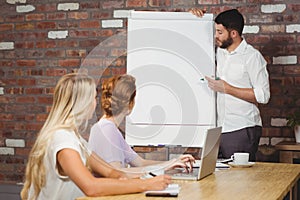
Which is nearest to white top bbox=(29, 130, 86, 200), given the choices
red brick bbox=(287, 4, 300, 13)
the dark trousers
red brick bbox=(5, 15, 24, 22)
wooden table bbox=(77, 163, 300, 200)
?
wooden table bbox=(77, 163, 300, 200)

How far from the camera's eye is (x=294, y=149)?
3551 mm

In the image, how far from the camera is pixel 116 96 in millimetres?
2719

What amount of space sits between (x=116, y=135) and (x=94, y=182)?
69cm

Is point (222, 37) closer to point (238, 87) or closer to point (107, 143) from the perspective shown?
point (238, 87)

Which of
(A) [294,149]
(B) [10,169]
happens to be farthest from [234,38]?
(B) [10,169]

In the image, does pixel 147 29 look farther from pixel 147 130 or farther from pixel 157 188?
pixel 157 188

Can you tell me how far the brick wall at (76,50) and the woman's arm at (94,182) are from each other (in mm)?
2017

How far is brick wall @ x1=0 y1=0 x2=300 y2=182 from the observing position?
3.89 m

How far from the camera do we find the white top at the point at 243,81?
3.46 m

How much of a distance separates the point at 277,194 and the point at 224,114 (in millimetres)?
1559

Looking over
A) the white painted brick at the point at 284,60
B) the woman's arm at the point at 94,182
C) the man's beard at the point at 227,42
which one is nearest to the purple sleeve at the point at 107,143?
the woman's arm at the point at 94,182

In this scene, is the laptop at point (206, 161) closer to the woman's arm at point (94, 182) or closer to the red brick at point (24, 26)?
the woman's arm at point (94, 182)

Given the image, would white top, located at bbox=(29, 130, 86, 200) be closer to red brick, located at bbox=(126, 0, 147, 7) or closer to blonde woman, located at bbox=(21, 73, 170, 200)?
blonde woman, located at bbox=(21, 73, 170, 200)

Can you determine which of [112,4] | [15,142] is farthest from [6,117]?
[112,4]
